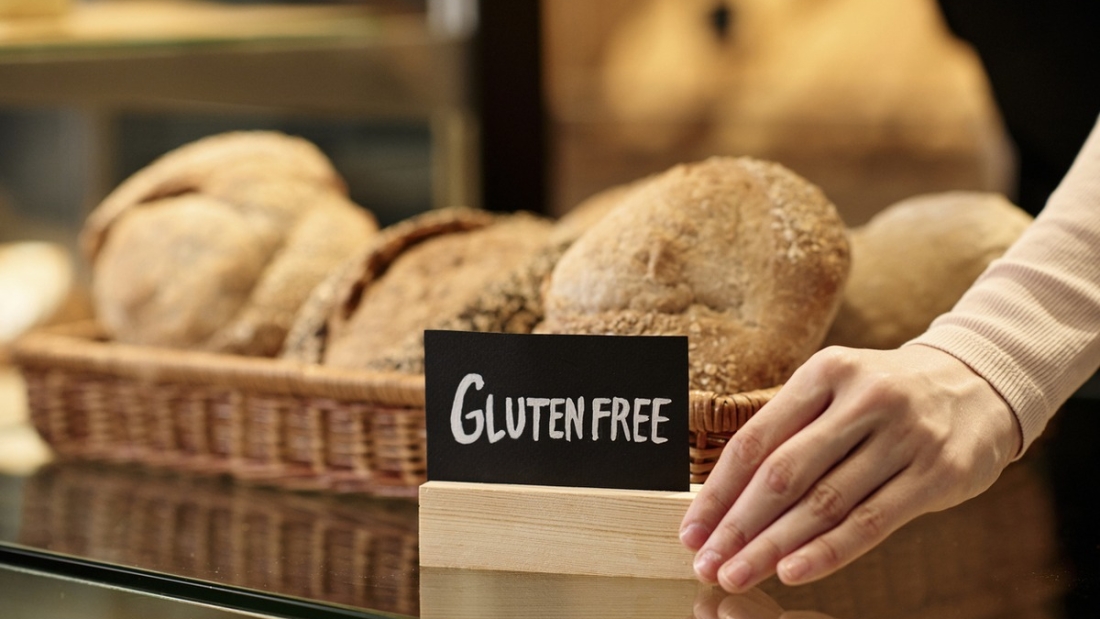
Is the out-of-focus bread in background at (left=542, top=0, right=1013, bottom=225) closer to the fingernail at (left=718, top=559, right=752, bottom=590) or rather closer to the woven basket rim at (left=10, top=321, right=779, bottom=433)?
the woven basket rim at (left=10, top=321, right=779, bottom=433)

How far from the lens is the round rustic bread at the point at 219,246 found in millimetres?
1292

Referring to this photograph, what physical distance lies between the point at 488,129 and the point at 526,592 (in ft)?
5.56

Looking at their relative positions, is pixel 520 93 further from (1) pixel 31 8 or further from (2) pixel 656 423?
(2) pixel 656 423

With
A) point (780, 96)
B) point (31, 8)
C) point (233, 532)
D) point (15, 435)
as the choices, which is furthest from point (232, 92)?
point (780, 96)

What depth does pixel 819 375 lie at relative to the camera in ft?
2.35

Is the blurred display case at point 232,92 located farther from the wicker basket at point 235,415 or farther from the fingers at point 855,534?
the fingers at point 855,534

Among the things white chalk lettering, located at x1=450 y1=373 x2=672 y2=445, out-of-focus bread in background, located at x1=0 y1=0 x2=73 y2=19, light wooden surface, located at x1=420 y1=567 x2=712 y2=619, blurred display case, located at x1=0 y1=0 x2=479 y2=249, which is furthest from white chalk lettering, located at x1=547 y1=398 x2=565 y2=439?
out-of-focus bread in background, located at x1=0 y1=0 x2=73 y2=19

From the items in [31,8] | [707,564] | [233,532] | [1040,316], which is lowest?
[233,532]

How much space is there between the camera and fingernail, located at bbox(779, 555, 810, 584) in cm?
68

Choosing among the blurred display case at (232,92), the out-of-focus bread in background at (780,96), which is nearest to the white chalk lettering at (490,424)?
the blurred display case at (232,92)

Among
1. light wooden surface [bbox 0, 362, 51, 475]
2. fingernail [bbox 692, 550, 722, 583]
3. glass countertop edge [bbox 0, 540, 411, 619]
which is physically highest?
fingernail [bbox 692, 550, 722, 583]

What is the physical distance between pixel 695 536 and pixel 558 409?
5.8 inches

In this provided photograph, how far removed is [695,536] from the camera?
73cm

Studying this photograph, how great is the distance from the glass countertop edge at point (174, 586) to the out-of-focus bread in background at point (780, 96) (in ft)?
5.84
